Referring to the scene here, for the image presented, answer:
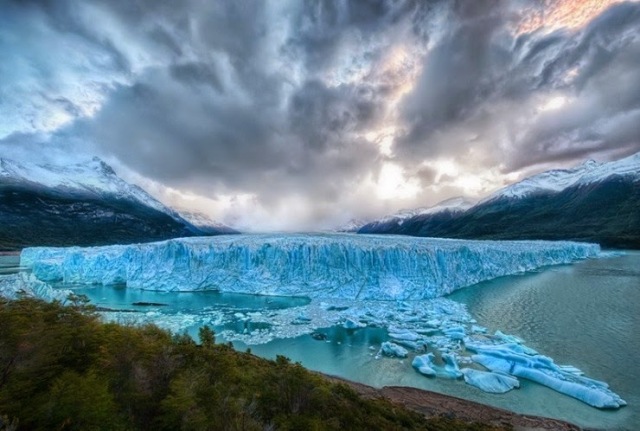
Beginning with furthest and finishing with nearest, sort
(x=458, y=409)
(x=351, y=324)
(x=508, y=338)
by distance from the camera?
(x=351, y=324), (x=508, y=338), (x=458, y=409)

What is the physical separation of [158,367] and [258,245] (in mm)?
18594

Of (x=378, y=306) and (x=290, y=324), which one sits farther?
(x=378, y=306)

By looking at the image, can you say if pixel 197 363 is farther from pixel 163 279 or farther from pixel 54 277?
pixel 54 277

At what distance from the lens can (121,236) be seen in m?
86.2

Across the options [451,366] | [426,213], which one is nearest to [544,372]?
[451,366]

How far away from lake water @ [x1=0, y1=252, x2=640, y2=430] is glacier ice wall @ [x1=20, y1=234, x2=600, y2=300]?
4.35ft

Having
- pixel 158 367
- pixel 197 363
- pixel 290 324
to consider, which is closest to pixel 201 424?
pixel 158 367

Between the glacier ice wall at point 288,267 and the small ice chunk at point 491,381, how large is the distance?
33.9 ft

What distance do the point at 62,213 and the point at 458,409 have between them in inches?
4338

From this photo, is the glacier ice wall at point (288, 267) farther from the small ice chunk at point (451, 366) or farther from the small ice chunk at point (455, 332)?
the small ice chunk at point (451, 366)

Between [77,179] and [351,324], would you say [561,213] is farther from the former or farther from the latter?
[77,179]

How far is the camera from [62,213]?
87.4 metres

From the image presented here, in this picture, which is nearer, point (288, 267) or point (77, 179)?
point (288, 267)

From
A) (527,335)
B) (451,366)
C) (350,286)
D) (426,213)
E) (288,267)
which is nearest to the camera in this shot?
(451,366)
